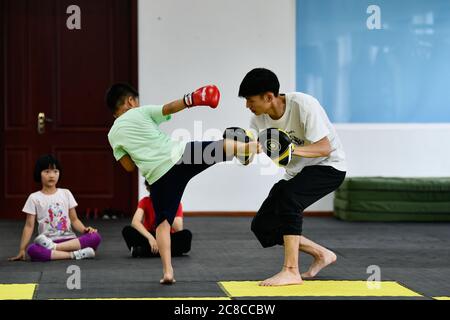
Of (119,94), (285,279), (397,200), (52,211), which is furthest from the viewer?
(397,200)

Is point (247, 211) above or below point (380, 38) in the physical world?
below

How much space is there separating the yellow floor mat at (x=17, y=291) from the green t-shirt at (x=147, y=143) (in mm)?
909

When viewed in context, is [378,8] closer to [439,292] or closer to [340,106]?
[340,106]

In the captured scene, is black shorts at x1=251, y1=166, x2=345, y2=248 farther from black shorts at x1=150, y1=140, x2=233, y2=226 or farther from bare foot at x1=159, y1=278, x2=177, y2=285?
bare foot at x1=159, y1=278, x2=177, y2=285

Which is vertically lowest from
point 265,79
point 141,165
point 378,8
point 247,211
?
point 247,211

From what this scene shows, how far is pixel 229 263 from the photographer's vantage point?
594cm

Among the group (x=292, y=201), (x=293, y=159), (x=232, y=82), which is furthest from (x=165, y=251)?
(x=232, y=82)

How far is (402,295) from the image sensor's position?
4.50 metres

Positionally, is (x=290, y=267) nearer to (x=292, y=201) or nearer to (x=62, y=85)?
(x=292, y=201)

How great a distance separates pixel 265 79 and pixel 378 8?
5258mm

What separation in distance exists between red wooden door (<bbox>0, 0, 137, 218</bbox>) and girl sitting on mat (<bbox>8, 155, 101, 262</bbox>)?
349 centimetres

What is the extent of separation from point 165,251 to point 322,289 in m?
0.93
